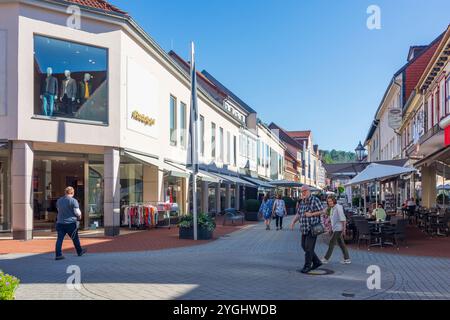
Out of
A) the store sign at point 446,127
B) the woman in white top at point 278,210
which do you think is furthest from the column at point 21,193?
the store sign at point 446,127

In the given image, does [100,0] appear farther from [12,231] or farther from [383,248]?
[383,248]

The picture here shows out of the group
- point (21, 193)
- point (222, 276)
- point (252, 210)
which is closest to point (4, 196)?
point (21, 193)

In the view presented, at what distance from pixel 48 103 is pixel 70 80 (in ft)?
3.54

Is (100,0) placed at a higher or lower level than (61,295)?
higher

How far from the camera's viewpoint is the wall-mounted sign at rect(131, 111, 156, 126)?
59.1 feet

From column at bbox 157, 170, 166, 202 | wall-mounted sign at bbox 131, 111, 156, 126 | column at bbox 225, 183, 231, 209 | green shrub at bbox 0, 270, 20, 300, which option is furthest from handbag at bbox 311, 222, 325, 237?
column at bbox 225, 183, 231, 209

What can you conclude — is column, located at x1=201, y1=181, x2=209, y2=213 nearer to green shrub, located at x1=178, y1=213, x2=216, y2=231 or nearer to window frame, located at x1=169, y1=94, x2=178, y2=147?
window frame, located at x1=169, y1=94, x2=178, y2=147

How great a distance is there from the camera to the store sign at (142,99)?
17656 mm

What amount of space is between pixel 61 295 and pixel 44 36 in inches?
427

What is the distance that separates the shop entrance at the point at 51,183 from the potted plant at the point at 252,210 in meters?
10.3

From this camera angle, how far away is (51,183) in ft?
59.1

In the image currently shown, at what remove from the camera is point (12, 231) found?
15.3 meters

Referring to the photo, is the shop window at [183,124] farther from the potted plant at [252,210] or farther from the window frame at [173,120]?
the potted plant at [252,210]
